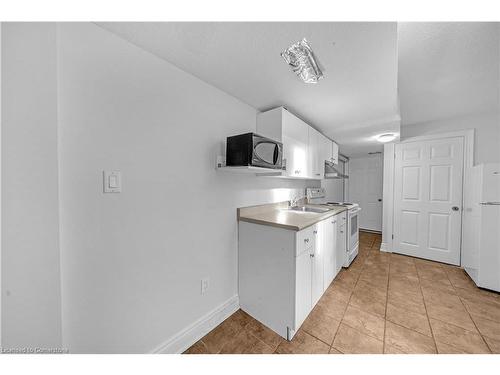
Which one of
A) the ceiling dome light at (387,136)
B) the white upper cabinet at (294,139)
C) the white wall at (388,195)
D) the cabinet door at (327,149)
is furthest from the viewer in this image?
the white wall at (388,195)

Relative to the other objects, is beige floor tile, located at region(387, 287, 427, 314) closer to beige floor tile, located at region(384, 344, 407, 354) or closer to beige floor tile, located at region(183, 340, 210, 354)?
beige floor tile, located at region(384, 344, 407, 354)

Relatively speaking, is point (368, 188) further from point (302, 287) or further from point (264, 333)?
point (264, 333)

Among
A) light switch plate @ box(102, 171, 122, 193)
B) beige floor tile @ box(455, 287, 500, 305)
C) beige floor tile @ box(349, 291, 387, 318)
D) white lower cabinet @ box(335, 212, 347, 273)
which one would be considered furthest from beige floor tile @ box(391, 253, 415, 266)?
light switch plate @ box(102, 171, 122, 193)

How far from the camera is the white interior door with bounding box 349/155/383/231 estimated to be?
14.8ft

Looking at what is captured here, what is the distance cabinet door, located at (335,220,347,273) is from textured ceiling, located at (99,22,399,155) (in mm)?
1414

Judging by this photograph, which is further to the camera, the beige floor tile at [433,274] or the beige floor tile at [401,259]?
the beige floor tile at [401,259]

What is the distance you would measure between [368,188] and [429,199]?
6.64ft

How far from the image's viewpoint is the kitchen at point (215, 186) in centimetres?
77

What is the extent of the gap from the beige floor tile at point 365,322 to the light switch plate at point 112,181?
196cm

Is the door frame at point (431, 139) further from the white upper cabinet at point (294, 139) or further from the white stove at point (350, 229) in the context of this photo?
the white upper cabinet at point (294, 139)

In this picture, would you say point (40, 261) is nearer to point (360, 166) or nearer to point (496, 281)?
point (496, 281)

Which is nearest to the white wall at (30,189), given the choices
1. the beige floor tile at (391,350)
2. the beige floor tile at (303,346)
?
the beige floor tile at (303,346)
